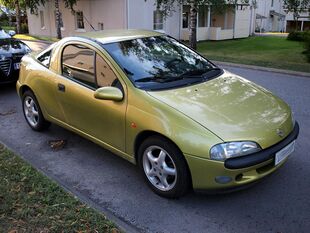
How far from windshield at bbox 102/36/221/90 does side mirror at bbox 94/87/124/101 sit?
0.71ft

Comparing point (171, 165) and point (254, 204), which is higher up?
point (171, 165)

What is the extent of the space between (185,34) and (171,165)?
21.3 m

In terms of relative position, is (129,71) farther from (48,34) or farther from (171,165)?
(48,34)

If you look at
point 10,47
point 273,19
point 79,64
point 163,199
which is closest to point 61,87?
point 79,64

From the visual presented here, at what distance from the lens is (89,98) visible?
4242 mm

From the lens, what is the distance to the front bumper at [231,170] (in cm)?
319

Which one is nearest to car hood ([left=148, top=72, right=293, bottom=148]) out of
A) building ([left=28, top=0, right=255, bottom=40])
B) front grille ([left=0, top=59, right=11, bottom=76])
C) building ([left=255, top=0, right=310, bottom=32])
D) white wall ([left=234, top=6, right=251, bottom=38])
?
front grille ([left=0, top=59, right=11, bottom=76])

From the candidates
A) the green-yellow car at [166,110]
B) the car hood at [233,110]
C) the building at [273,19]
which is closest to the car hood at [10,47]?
the green-yellow car at [166,110]

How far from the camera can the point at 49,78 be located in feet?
16.3

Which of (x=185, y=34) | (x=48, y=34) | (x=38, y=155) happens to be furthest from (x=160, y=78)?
(x=48, y=34)

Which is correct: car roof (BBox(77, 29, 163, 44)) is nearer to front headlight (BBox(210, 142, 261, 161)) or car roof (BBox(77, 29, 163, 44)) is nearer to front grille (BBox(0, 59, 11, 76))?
front headlight (BBox(210, 142, 261, 161))

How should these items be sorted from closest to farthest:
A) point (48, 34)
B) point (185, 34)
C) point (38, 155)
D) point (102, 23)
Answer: point (38, 155) → point (102, 23) → point (185, 34) → point (48, 34)

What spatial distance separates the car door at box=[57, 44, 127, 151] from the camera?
3.99 meters

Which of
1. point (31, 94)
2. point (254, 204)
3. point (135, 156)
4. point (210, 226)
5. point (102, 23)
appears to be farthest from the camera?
point (102, 23)
